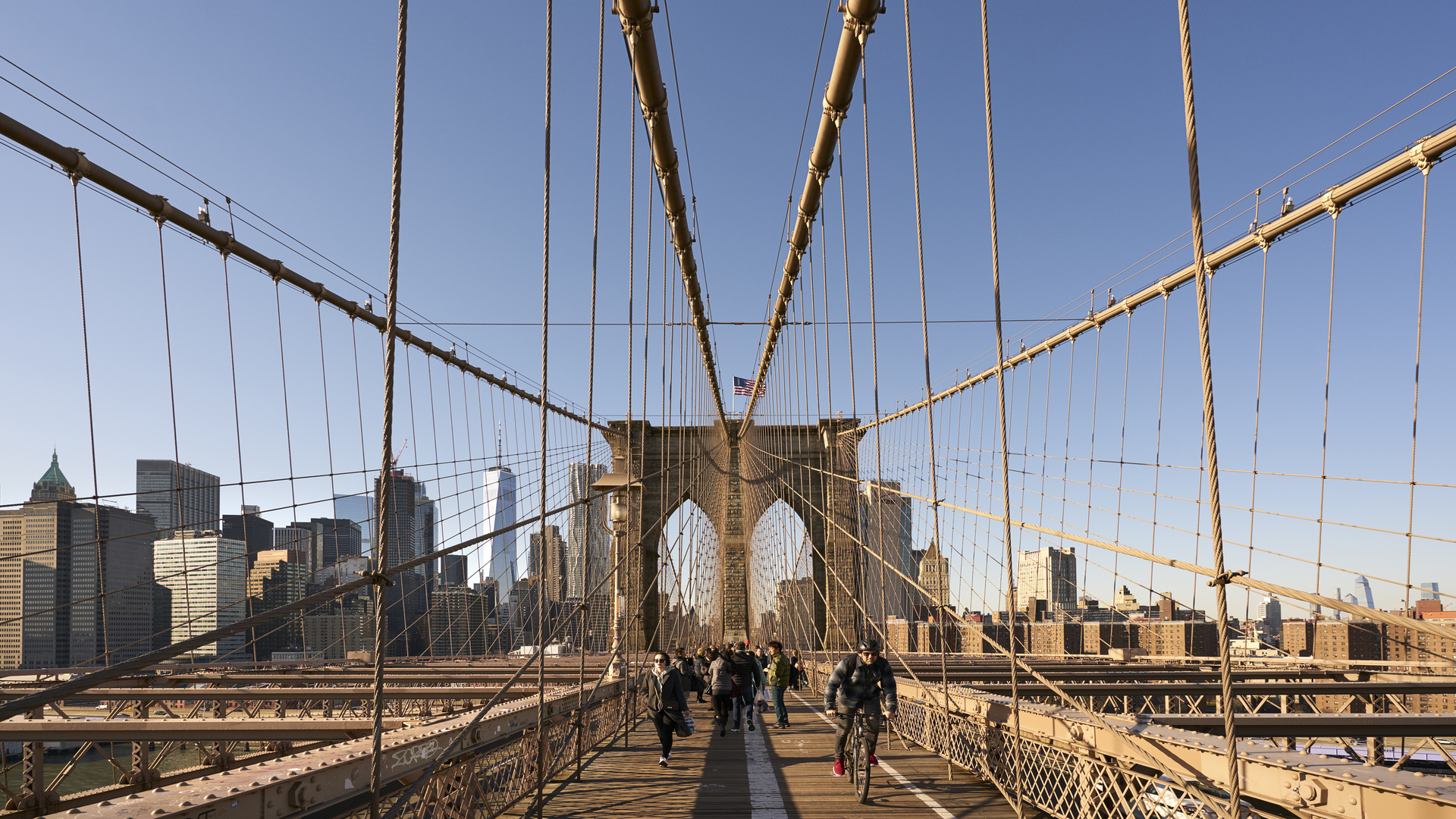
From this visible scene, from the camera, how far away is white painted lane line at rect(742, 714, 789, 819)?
4.94 m

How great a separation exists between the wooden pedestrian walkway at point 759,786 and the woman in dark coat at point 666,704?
0.76ft

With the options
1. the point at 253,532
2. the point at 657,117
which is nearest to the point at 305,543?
the point at 253,532

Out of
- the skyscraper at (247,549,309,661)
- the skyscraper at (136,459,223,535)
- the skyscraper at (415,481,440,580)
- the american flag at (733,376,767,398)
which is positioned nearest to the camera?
the skyscraper at (136,459,223,535)

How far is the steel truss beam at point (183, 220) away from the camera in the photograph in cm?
520

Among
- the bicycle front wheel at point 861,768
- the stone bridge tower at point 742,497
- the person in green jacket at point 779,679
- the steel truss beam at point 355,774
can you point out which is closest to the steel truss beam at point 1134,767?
the bicycle front wheel at point 861,768

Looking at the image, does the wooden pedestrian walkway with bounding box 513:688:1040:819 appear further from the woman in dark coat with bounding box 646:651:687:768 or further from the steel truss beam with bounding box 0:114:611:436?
the steel truss beam with bounding box 0:114:611:436

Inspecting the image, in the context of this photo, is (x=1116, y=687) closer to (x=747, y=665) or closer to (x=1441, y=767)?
(x=747, y=665)

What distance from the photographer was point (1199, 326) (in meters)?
2.39

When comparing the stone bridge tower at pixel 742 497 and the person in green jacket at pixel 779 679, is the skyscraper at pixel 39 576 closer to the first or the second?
the person in green jacket at pixel 779 679

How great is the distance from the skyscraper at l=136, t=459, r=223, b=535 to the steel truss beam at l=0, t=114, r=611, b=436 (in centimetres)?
227

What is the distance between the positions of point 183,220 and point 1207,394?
8.52 metres

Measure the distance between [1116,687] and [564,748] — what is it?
457 centimetres

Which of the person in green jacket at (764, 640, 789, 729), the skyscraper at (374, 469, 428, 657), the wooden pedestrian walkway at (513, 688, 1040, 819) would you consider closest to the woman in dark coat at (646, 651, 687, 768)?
the wooden pedestrian walkway at (513, 688, 1040, 819)

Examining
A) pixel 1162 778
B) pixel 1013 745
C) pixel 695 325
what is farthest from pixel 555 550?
pixel 1162 778
